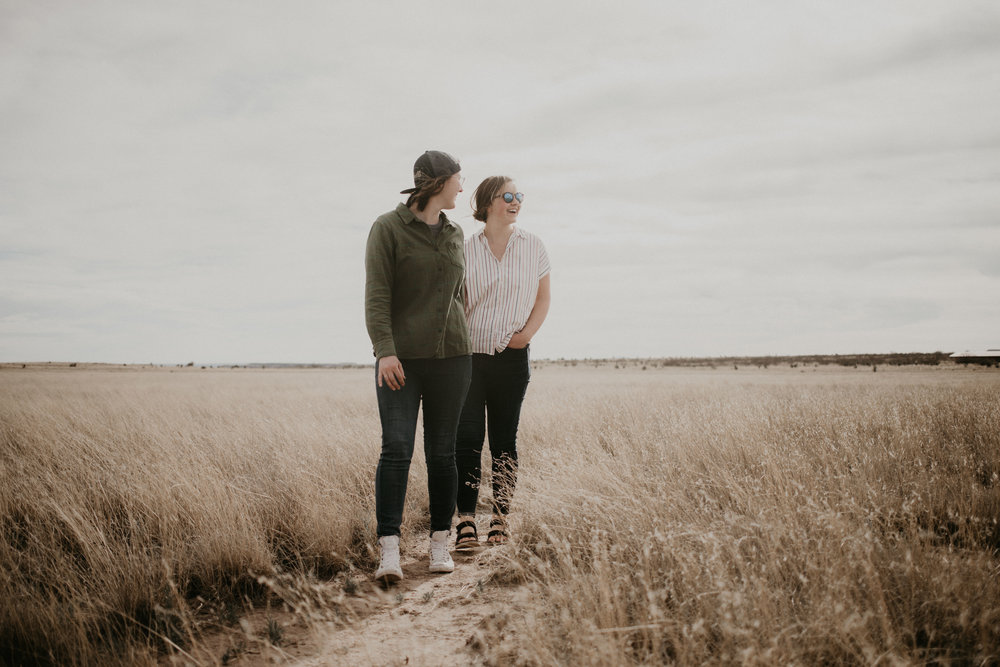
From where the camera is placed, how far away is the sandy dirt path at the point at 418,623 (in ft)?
7.18

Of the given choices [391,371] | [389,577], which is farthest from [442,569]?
[391,371]

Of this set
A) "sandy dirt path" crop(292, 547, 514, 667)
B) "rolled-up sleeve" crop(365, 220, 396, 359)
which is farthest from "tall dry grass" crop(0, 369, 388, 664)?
"rolled-up sleeve" crop(365, 220, 396, 359)

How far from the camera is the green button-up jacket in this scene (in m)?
2.94

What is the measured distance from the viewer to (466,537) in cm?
360

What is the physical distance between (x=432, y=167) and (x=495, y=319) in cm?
113

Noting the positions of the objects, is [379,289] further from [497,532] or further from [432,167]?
[497,532]

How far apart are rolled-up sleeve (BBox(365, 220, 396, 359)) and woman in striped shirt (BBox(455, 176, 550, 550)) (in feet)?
2.59

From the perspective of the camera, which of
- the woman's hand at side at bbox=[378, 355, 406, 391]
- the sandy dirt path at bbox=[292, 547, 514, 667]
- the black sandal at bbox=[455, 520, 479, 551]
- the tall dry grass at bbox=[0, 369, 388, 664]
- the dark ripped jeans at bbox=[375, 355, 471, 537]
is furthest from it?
the black sandal at bbox=[455, 520, 479, 551]

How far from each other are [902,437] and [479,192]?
4.73m

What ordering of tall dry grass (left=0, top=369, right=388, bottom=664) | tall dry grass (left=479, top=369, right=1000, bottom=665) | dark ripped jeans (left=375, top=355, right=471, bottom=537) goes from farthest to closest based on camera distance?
dark ripped jeans (left=375, top=355, right=471, bottom=537)
tall dry grass (left=0, top=369, right=388, bottom=664)
tall dry grass (left=479, top=369, right=1000, bottom=665)

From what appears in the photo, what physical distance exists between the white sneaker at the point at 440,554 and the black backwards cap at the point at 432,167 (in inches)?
86.3

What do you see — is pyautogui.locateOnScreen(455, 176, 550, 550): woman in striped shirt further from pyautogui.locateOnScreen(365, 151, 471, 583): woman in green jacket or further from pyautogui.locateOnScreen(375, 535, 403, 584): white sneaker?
pyautogui.locateOnScreen(375, 535, 403, 584): white sneaker

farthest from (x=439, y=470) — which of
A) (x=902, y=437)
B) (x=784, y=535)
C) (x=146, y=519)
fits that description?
(x=902, y=437)

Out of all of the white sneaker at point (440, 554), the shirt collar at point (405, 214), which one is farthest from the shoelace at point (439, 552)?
the shirt collar at point (405, 214)
